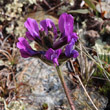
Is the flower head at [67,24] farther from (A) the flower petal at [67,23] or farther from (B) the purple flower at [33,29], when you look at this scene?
(B) the purple flower at [33,29]

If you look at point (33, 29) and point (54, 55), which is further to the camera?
point (33, 29)

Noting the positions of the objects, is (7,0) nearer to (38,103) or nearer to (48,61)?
(38,103)

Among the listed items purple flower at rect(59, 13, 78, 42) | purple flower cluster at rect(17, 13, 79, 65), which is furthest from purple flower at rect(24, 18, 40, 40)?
purple flower at rect(59, 13, 78, 42)

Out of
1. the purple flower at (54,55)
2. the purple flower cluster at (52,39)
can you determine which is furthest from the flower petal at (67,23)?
the purple flower at (54,55)

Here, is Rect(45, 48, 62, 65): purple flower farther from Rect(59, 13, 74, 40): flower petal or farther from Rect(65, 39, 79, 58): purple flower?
Rect(59, 13, 74, 40): flower petal

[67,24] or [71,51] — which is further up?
[67,24]

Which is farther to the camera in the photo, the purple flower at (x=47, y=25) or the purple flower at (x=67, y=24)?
the purple flower at (x=47, y=25)

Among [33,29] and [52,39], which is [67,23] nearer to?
[52,39]

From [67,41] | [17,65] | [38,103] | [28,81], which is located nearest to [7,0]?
[17,65]

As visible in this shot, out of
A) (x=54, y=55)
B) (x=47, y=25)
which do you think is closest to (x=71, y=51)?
(x=54, y=55)
